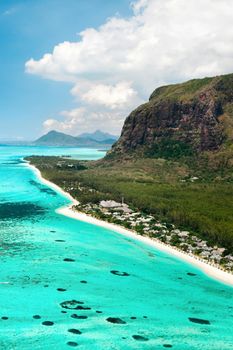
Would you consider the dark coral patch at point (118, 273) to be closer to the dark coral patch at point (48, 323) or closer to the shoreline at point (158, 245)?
the shoreline at point (158, 245)

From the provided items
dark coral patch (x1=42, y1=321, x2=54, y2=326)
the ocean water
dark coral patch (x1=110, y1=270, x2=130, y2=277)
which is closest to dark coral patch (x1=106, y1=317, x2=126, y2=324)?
the ocean water

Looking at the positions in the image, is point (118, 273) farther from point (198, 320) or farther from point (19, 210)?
point (19, 210)

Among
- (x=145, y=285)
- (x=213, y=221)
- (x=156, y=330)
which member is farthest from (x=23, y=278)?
(x=213, y=221)

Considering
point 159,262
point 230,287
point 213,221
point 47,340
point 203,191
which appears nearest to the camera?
point 47,340

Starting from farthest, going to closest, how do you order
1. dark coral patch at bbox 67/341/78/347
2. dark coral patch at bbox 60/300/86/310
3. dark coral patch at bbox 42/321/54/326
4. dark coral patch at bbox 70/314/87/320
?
dark coral patch at bbox 60/300/86/310 → dark coral patch at bbox 70/314/87/320 → dark coral patch at bbox 42/321/54/326 → dark coral patch at bbox 67/341/78/347

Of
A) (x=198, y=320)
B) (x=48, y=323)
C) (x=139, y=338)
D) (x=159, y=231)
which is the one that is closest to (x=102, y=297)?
(x=48, y=323)

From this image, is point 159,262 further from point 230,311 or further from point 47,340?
point 47,340

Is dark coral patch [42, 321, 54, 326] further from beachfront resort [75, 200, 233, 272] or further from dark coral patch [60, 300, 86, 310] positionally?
beachfront resort [75, 200, 233, 272]

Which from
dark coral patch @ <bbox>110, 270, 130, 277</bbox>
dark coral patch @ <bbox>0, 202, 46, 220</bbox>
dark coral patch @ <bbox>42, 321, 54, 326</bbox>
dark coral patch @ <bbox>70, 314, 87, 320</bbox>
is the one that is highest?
dark coral patch @ <bbox>0, 202, 46, 220</bbox>
